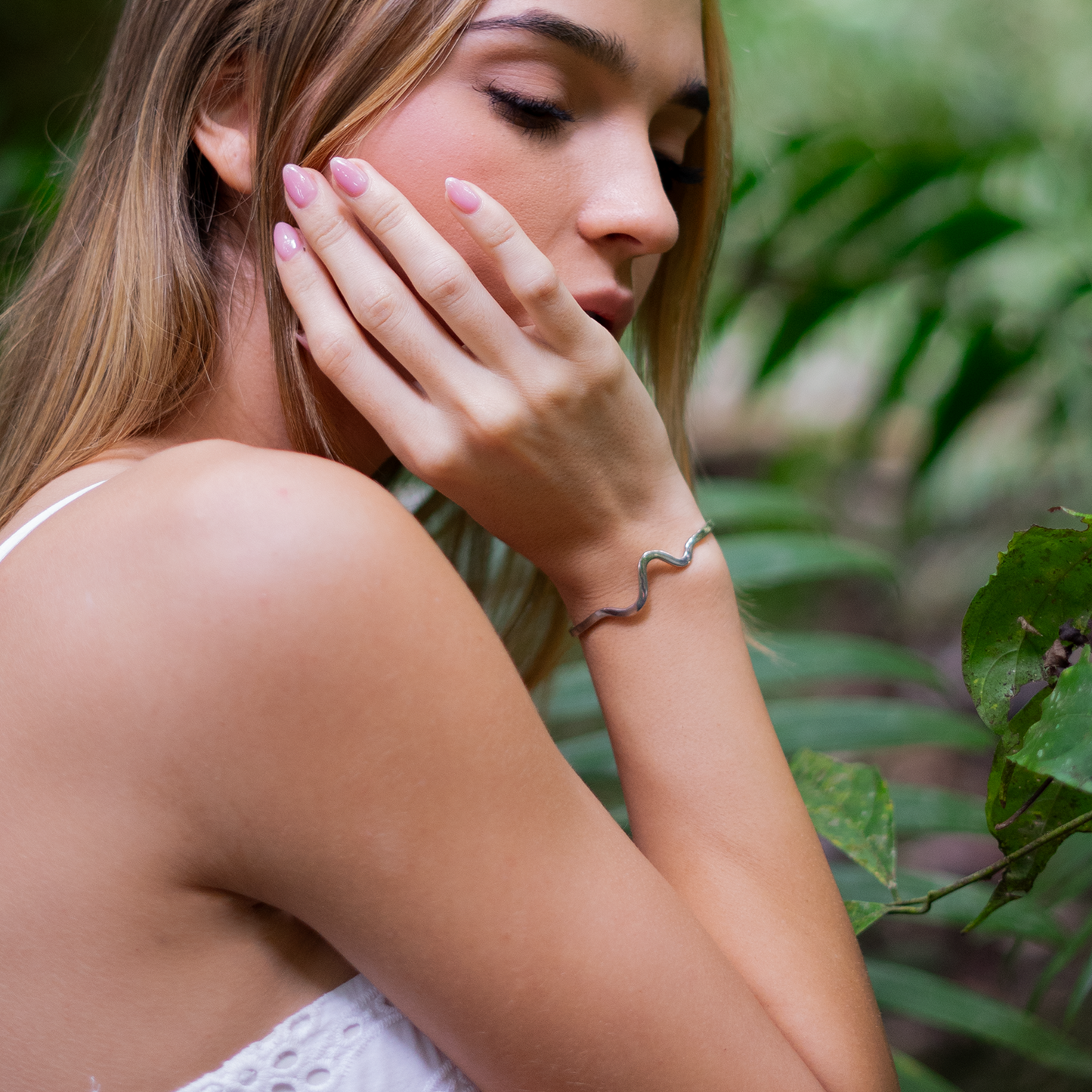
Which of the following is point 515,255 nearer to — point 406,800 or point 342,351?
point 342,351

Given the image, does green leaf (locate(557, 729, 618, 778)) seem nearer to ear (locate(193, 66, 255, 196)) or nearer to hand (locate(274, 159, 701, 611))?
hand (locate(274, 159, 701, 611))

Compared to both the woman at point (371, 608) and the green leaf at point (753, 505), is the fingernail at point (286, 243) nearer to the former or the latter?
the woman at point (371, 608)

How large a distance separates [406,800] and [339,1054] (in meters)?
0.22

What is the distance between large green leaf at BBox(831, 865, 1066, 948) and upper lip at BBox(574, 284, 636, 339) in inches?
23.0

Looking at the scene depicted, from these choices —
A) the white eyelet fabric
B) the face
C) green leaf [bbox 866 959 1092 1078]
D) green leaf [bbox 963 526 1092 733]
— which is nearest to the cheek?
the face

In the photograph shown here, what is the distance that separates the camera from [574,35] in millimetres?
703

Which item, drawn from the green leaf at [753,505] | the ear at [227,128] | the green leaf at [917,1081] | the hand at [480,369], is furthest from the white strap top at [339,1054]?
the green leaf at [753,505]

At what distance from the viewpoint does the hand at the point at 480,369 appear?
69 centimetres

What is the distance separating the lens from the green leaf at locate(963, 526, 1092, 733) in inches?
21.1

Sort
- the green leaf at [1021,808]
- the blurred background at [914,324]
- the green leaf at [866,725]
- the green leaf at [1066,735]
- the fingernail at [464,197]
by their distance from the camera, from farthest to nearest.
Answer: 1. the blurred background at [914,324]
2. the green leaf at [866,725]
3. the fingernail at [464,197]
4. the green leaf at [1021,808]
5. the green leaf at [1066,735]

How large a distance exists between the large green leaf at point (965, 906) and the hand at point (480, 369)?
463 mm

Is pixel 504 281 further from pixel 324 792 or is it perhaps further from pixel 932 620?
pixel 932 620

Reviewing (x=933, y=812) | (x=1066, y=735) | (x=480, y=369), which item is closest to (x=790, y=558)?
(x=933, y=812)

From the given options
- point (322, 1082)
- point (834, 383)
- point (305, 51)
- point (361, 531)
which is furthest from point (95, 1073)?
point (834, 383)
